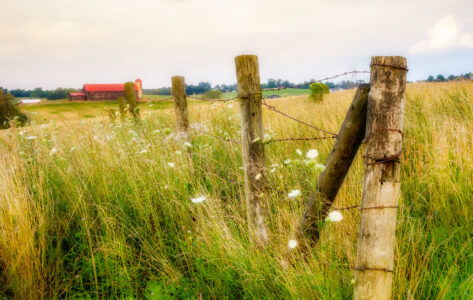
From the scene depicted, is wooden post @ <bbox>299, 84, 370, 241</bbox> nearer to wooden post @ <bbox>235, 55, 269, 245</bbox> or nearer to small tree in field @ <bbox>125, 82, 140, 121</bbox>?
wooden post @ <bbox>235, 55, 269, 245</bbox>

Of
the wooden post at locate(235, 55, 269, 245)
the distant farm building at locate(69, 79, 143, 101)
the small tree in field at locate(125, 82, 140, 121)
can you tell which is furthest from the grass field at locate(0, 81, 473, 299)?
the distant farm building at locate(69, 79, 143, 101)

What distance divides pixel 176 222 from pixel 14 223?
4.35ft

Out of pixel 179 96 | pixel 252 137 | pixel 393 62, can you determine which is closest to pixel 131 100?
pixel 179 96

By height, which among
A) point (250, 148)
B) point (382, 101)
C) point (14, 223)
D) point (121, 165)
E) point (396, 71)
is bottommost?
point (14, 223)

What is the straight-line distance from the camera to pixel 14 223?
252 cm

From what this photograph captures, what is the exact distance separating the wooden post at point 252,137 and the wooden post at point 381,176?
93 centimetres

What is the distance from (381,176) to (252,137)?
115 centimetres

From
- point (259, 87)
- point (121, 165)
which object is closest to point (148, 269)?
point (121, 165)

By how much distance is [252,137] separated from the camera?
7.93 feet

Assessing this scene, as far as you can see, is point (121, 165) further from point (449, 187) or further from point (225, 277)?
point (449, 187)

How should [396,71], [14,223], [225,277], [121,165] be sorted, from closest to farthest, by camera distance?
Answer: 1. [396,71]
2. [225,277]
3. [14,223]
4. [121,165]

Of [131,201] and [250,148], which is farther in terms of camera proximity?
[131,201]

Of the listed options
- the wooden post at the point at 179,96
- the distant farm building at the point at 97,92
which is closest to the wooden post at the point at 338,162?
the wooden post at the point at 179,96

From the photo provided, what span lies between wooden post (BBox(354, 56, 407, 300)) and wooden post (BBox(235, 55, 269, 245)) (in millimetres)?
926
